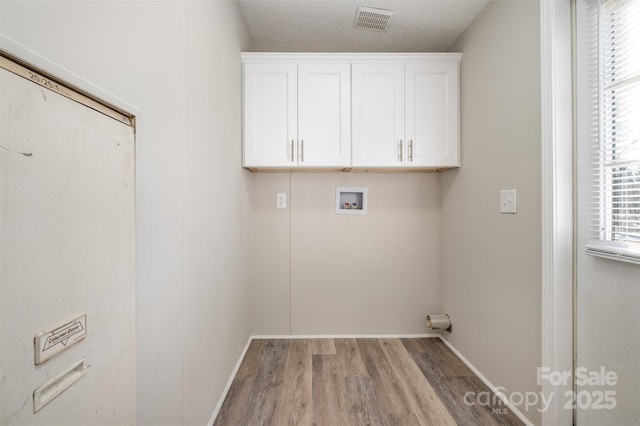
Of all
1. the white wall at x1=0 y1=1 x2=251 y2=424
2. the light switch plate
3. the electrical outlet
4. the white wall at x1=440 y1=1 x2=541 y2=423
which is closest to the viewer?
the white wall at x1=0 y1=1 x2=251 y2=424

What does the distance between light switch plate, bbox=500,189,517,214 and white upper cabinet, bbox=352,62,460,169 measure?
0.57 meters

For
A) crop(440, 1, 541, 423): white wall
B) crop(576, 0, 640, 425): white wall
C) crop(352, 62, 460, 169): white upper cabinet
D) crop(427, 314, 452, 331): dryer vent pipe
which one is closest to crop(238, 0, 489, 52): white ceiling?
crop(440, 1, 541, 423): white wall

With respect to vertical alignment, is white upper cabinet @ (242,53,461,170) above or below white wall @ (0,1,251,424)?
above

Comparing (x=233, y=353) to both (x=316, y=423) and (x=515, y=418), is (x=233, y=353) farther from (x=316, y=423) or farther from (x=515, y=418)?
(x=515, y=418)

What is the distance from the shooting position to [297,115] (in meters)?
2.13

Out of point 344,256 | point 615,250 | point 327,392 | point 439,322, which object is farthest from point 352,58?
point 327,392

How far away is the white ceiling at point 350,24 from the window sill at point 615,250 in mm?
1709

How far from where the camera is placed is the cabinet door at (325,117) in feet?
7.02

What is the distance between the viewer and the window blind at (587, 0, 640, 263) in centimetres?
111

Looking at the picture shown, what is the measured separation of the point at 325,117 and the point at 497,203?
4.51ft

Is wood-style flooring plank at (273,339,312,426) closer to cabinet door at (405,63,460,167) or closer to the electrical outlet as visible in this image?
the electrical outlet

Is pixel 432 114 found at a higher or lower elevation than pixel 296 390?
higher

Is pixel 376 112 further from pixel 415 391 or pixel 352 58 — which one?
pixel 415 391

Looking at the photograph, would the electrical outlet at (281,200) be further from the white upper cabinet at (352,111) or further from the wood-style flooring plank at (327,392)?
the wood-style flooring plank at (327,392)
